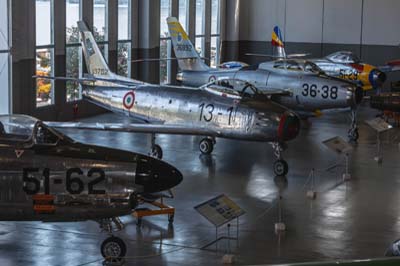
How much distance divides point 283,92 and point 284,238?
39.2 ft

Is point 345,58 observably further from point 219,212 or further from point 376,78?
point 219,212

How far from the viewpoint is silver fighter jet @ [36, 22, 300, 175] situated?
52.1 ft

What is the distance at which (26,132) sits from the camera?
9.37 meters

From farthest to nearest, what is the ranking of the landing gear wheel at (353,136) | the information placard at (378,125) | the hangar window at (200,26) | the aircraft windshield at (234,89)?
the hangar window at (200,26)
the landing gear wheel at (353,136)
the information placard at (378,125)
the aircraft windshield at (234,89)

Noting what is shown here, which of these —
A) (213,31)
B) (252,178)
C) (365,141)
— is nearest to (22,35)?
(252,178)

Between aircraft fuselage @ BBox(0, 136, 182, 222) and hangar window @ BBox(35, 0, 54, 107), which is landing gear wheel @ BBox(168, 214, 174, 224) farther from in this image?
hangar window @ BBox(35, 0, 54, 107)

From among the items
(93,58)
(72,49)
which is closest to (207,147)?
(93,58)

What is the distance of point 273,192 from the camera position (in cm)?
1450

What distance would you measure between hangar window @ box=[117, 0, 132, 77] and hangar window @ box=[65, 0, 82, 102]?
9.63 ft

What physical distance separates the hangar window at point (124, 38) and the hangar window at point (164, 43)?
9.18 ft

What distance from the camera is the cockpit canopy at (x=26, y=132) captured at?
932cm

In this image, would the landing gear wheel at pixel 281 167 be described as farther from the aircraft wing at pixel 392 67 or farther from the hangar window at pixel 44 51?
the aircraft wing at pixel 392 67

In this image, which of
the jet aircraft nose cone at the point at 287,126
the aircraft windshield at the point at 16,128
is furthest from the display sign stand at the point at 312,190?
the aircraft windshield at the point at 16,128

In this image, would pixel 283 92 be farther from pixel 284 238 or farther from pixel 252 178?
pixel 284 238
